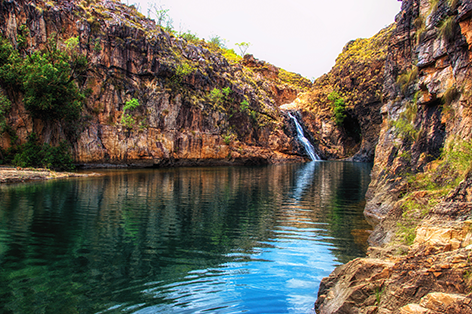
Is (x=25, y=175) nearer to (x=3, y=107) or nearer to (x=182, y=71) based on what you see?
(x=3, y=107)

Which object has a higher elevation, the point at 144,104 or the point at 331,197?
the point at 144,104

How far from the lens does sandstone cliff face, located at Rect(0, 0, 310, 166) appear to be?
143 ft

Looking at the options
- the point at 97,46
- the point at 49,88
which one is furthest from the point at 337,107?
the point at 49,88

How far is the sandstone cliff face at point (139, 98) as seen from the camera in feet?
143

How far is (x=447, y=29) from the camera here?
13.1 meters

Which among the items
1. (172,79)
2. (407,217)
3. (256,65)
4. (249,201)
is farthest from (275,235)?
A: (256,65)

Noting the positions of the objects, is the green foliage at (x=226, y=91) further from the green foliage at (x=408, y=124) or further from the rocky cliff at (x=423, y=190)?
the green foliage at (x=408, y=124)

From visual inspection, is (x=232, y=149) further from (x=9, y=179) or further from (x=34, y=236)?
(x=34, y=236)

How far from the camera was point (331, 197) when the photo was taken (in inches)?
889

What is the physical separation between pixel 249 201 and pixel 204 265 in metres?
11.7

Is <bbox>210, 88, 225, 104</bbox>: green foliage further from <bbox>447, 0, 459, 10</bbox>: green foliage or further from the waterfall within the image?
<bbox>447, 0, 459, 10</bbox>: green foliage

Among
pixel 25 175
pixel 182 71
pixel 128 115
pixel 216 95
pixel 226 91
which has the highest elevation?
pixel 182 71

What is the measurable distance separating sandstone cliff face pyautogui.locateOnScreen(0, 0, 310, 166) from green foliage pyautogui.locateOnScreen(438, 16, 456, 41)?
45268 millimetres

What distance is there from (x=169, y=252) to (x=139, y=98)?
4930cm
